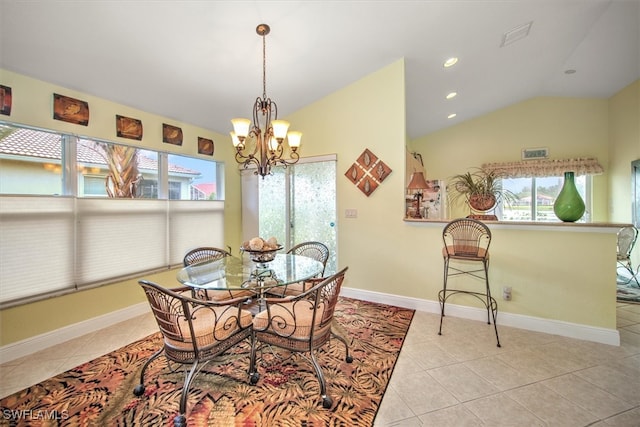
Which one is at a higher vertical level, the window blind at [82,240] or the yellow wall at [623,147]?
the yellow wall at [623,147]

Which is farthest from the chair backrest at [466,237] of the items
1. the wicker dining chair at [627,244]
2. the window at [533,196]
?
the window at [533,196]

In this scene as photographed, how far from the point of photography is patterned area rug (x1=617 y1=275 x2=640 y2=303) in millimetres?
3436

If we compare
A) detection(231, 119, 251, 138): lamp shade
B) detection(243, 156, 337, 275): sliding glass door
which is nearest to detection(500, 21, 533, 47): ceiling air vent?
detection(243, 156, 337, 275): sliding glass door

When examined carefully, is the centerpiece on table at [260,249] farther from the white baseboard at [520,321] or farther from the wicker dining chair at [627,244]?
the wicker dining chair at [627,244]

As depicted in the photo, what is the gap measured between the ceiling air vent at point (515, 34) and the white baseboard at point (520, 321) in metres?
3.13

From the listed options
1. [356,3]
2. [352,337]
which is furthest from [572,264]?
[356,3]

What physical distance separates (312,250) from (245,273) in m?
1.02

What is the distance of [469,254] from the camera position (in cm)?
246

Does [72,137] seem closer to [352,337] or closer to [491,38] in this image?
[352,337]

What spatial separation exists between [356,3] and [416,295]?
3184 mm

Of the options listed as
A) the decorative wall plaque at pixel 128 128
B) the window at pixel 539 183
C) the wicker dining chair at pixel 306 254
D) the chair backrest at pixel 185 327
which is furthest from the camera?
the window at pixel 539 183

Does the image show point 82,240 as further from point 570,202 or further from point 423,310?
point 570,202

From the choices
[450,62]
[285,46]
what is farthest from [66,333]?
[450,62]

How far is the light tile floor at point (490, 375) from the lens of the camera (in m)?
1.58
